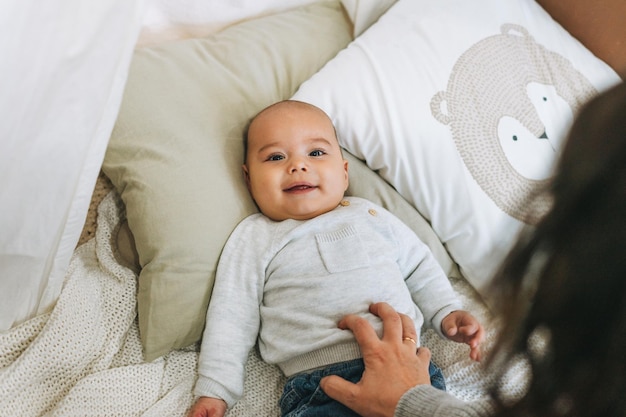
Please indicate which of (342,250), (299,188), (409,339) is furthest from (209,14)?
(409,339)

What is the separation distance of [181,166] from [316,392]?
0.46 meters

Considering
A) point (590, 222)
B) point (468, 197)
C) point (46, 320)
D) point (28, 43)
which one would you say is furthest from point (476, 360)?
point (28, 43)

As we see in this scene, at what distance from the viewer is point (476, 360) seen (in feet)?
3.51

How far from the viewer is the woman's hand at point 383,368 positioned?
904mm

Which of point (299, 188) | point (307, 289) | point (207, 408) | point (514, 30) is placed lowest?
point (207, 408)

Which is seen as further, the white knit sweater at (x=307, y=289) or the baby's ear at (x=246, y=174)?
the baby's ear at (x=246, y=174)

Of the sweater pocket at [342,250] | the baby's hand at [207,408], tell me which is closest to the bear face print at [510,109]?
the sweater pocket at [342,250]

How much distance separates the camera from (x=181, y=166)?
43.6 inches

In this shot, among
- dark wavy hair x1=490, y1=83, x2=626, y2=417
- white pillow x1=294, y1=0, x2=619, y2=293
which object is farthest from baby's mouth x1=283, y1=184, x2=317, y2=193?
dark wavy hair x1=490, y1=83, x2=626, y2=417

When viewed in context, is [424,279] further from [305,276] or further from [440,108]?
[440,108]

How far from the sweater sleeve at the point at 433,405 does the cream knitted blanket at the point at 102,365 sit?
244 mm

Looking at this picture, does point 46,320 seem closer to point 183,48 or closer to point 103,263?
point 103,263

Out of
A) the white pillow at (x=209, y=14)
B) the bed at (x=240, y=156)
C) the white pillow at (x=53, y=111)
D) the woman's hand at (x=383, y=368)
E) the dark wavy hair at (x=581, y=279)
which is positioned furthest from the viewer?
the white pillow at (x=209, y=14)

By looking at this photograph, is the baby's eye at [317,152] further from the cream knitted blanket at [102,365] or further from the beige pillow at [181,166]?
the cream knitted blanket at [102,365]
